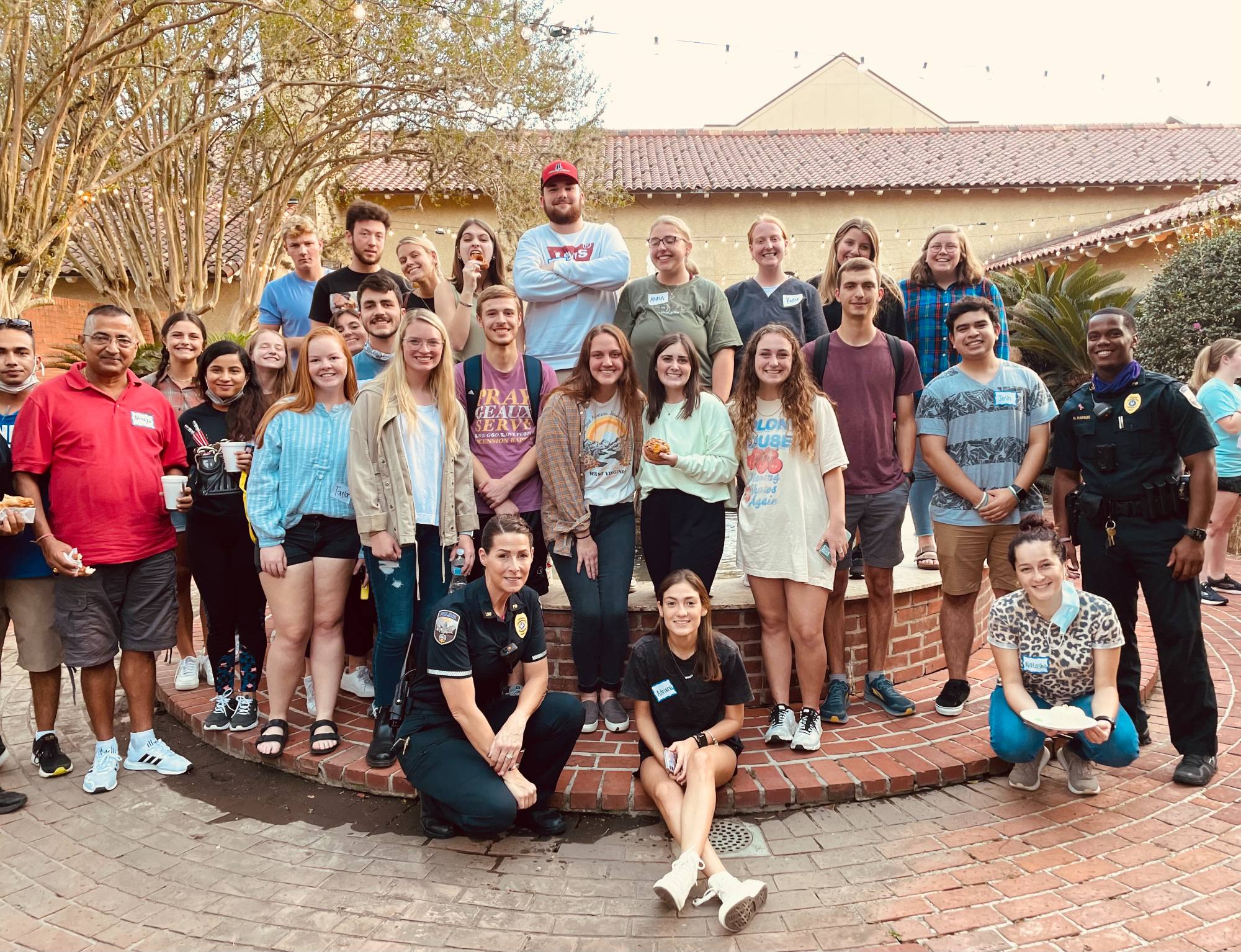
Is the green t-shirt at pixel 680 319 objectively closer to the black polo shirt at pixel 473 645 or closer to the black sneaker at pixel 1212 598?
the black polo shirt at pixel 473 645

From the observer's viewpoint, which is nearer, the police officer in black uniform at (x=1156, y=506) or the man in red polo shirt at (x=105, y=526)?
the police officer in black uniform at (x=1156, y=506)

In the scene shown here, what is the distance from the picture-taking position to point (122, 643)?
390cm

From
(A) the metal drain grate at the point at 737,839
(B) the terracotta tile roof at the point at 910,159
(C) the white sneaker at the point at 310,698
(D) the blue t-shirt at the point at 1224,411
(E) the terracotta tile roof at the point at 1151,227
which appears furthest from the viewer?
(B) the terracotta tile roof at the point at 910,159

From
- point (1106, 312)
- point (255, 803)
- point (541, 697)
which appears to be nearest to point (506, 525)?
point (541, 697)

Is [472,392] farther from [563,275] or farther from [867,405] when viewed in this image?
[867,405]

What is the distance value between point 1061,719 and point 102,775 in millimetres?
4248

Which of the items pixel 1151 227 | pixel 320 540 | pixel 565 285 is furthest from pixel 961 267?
pixel 1151 227

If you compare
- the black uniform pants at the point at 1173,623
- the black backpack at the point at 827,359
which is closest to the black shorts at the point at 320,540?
the black backpack at the point at 827,359

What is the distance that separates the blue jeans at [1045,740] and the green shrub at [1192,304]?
7.11 m

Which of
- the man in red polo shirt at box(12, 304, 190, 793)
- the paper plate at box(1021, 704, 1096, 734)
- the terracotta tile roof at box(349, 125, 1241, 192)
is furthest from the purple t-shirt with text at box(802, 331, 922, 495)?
the terracotta tile roof at box(349, 125, 1241, 192)

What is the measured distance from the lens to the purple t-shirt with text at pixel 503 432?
4094mm

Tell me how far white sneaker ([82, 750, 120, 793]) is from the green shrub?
10306mm

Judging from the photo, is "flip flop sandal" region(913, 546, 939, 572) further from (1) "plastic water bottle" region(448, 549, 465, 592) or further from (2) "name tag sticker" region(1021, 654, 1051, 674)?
(1) "plastic water bottle" region(448, 549, 465, 592)

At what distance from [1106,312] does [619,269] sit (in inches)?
93.9
